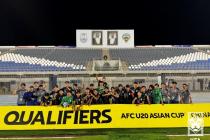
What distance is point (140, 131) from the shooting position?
14.5 m

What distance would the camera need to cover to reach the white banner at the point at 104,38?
33531 mm

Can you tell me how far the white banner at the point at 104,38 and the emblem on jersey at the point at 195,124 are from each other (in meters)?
19.3

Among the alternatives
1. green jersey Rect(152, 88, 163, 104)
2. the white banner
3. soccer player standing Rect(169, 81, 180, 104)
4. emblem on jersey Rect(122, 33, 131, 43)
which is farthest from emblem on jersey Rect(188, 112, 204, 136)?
emblem on jersey Rect(122, 33, 131, 43)

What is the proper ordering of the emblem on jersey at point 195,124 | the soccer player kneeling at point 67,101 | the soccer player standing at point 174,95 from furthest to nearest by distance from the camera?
the soccer player standing at point 174,95, the soccer player kneeling at point 67,101, the emblem on jersey at point 195,124

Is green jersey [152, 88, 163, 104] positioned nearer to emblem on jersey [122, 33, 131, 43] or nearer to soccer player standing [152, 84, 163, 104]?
soccer player standing [152, 84, 163, 104]

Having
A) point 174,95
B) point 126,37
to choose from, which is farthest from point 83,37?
point 174,95

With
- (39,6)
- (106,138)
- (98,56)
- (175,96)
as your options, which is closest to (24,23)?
(39,6)

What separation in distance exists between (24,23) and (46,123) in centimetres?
2951

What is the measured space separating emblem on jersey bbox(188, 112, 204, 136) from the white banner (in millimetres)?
19253

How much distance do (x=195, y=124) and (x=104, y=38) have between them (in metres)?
20.1

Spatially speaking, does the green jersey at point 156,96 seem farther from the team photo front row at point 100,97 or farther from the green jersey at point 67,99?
the green jersey at point 67,99

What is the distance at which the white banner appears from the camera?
110ft

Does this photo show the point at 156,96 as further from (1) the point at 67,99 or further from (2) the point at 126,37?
(2) the point at 126,37

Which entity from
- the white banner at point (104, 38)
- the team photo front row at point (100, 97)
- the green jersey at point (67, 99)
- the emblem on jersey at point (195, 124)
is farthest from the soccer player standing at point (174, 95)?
the white banner at point (104, 38)
